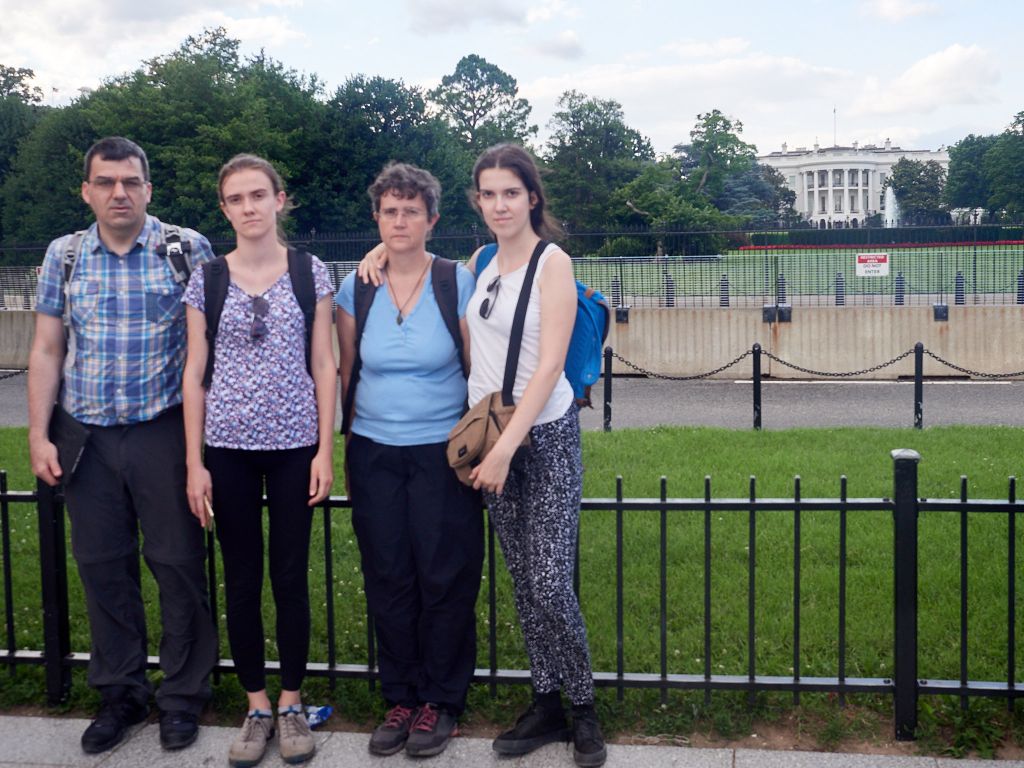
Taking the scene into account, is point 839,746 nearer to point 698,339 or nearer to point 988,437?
point 988,437

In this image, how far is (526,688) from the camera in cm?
485

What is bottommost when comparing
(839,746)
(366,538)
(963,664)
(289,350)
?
(839,746)

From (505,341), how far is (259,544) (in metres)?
1.18

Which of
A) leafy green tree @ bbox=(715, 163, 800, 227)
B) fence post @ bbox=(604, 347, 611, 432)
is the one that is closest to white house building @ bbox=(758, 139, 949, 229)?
leafy green tree @ bbox=(715, 163, 800, 227)

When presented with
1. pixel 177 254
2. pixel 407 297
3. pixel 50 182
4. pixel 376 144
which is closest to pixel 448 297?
pixel 407 297

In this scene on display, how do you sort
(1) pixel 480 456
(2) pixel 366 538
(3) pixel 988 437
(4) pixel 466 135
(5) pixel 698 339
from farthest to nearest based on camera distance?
(4) pixel 466 135 → (5) pixel 698 339 → (3) pixel 988 437 → (2) pixel 366 538 → (1) pixel 480 456

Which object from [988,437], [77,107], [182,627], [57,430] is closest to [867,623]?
[182,627]

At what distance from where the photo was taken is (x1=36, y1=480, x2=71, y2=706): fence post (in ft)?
15.5

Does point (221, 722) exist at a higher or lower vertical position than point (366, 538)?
lower

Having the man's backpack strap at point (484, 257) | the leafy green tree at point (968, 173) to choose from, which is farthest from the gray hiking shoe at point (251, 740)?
the leafy green tree at point (968, 173)

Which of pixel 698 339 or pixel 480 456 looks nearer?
pixel 480 456

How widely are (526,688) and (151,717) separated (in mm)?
1508

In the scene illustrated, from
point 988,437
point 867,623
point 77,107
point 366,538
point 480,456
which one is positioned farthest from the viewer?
point 77,107

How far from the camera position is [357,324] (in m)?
4.06
